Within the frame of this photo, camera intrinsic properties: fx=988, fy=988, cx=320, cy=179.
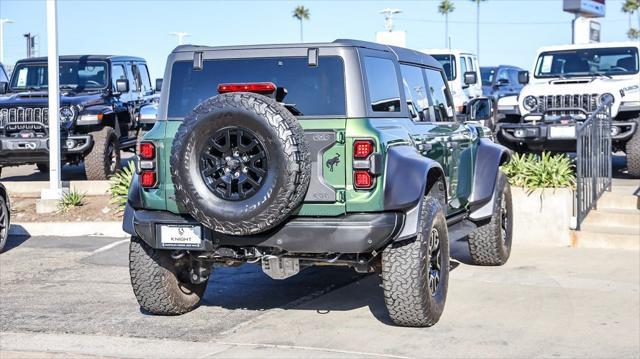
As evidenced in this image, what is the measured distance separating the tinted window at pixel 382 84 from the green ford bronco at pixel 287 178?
17 mm

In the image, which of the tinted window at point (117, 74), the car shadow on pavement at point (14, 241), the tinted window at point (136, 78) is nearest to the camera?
the car shadow on pavement at point (14, 241)

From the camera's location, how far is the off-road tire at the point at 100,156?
14.5 meters

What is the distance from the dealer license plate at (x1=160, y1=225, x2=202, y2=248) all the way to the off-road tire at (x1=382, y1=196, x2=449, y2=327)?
1.27 m

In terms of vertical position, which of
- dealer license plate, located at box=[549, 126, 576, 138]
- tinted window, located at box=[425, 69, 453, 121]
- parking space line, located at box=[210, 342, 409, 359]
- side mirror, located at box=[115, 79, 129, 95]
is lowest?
parking space line, located at box=[210, 342, 409, 359]

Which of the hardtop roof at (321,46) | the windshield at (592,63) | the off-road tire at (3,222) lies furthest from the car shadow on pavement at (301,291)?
the windshield at (592,63)

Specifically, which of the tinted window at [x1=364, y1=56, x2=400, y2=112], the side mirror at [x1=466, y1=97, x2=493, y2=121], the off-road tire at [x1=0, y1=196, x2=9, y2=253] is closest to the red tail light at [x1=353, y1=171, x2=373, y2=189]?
the tinted window at [x1=364, y1=56, x2=400, y2=112]

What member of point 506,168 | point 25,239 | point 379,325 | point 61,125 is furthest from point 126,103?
point 379,325

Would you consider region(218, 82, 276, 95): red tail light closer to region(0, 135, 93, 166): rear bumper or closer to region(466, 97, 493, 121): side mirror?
region(466, 97, 493, 121): side mirror

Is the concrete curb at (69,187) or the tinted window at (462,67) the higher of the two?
the tinted window at (462,67)

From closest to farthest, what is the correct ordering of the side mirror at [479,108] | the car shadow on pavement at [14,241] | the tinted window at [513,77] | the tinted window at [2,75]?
the side mirror at [479,108]
the car shadow on pavement at [14,241]
the tinted window at [2,75]
the tinted window at [513,77]

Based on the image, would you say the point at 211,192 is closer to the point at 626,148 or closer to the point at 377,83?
the point at 377,83

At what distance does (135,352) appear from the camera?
20.5 feet

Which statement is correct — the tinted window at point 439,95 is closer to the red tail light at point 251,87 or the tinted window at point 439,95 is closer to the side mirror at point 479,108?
the side mirror at point 479,108

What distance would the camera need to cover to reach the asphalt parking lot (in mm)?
6352
